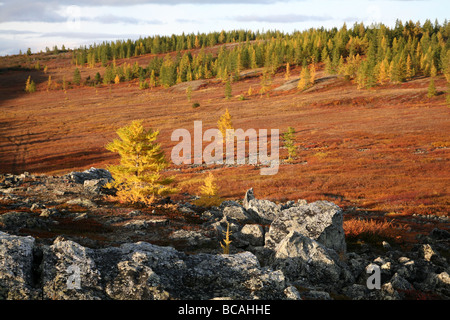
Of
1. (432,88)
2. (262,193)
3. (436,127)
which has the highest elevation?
(432,88)

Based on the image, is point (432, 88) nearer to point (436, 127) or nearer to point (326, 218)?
point (436, 127)

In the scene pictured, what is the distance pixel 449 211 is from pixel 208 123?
6548 centimetres

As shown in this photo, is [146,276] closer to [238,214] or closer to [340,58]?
[238,214]

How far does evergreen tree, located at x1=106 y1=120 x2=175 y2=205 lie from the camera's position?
2031cm

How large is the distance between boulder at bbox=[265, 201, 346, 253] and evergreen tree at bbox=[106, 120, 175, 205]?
397 inches

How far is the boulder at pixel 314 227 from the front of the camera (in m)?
12.5

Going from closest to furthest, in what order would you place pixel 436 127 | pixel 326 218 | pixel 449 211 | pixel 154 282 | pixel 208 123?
pixel 154 282
pixel 326 218
pixel 449 211
pixel 436 127
pixel 208 123

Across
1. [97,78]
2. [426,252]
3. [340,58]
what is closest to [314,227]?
[426,252]

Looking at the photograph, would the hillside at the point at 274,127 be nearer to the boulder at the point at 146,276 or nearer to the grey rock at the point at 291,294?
the boulder at the point at 146,276

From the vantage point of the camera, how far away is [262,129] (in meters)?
71.6

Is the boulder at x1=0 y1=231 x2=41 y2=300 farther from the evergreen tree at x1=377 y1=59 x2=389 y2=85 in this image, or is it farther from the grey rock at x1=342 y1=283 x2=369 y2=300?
the evergreen tree at x1=377 y1=59 x2=389 y2=85

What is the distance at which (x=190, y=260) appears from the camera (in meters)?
8.81
